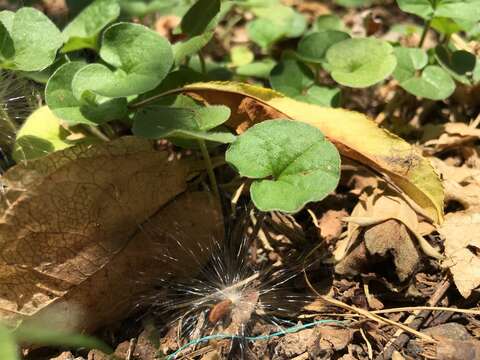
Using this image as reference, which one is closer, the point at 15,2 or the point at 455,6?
the point at 455,6

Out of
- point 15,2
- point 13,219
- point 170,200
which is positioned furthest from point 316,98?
point 15,2

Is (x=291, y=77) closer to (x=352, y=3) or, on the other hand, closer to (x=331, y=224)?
(x=331, y=224)

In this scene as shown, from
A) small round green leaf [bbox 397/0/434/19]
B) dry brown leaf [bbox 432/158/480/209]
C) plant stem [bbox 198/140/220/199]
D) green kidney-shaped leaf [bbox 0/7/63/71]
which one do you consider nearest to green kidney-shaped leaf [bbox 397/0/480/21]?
small round green leaf [bbox 397/0/434/19]

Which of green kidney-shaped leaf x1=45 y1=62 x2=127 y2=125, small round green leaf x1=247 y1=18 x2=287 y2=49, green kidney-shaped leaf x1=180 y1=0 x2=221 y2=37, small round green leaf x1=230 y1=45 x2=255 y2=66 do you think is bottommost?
small round green leaf x1=230 y1=45 x2=255 y2=66

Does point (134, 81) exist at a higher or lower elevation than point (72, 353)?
higher

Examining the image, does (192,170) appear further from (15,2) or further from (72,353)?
(15,2)

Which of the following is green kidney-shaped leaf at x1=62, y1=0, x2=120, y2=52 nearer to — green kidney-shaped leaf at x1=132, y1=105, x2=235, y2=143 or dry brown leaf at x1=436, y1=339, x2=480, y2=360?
green kidney-shaped leaf at x1=132, y1=105, x2=235, y2=143
